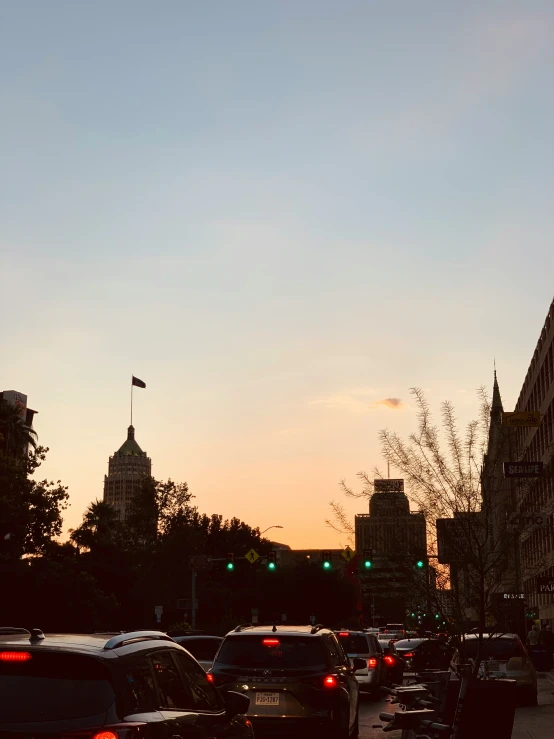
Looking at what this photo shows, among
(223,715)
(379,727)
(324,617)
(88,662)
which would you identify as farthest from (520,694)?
(324,617)

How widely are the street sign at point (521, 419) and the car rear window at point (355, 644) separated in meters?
6.33

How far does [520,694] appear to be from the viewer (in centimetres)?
2181

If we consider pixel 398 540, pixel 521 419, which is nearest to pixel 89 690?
pixel 398 540

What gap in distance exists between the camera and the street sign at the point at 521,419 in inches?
782

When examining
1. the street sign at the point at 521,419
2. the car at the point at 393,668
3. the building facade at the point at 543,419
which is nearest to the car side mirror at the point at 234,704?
the street sign at the point at 521,419

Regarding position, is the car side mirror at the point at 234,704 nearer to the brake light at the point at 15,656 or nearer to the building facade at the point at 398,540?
the brake light at the point at 15,656

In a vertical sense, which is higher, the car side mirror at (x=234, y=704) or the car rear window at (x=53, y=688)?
the car rear window at (x=53, y=688)

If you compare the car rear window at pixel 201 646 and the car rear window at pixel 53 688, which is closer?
the car rear window at pixel 53 688

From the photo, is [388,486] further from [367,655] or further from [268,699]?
[367,655]

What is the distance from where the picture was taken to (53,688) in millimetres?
5457

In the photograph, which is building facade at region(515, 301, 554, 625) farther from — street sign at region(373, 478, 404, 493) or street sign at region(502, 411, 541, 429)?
street sign at region(373, 478, 404, 493)

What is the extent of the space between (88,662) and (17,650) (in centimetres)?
42

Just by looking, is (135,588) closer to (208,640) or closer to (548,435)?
(548,435)

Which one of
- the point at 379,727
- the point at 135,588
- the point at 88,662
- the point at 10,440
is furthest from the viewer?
the point at 135,588
